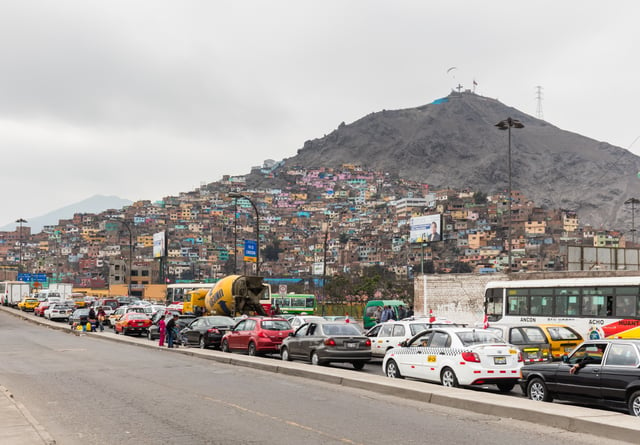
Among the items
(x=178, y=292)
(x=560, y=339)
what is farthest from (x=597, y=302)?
(x=178, y=292)

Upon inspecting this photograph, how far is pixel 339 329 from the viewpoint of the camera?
2317 centimetres

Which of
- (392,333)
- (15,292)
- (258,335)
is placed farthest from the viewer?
(15,292)

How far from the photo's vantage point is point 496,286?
112 ft

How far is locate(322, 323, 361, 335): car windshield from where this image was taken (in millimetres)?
23016

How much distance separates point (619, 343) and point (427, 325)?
9625mm

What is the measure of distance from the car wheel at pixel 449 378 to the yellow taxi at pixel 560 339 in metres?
4.81

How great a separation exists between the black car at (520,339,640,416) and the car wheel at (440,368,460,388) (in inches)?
72.3

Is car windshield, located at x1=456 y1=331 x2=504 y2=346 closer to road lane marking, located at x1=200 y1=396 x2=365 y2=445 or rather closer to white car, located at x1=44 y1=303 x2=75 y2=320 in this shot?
road lane marking, located at x1=200 y1=396 x2=365 y2=445

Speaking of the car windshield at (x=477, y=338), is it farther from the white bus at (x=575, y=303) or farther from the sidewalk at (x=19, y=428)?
the sidewalk at (x=19, y=428)

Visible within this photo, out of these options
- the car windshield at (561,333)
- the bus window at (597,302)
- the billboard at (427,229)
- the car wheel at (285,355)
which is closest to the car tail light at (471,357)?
the car windshield at (561,333)

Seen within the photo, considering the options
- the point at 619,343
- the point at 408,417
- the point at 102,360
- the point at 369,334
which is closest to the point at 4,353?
the point at 102,360

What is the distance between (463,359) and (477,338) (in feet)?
2.70

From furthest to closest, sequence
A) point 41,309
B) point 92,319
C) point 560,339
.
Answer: point 41,309
point 92,319
point 560,339

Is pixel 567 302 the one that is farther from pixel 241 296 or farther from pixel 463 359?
pixel 241 296
